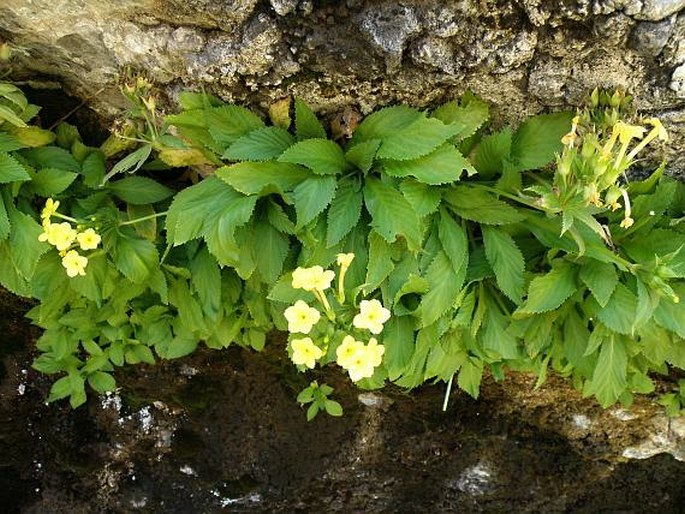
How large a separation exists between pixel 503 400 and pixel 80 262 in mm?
2305

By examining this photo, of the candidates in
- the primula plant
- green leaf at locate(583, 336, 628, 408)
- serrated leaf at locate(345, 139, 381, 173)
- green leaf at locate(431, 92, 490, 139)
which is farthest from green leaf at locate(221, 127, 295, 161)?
green leaf at locate(583, 336, 628, 408)

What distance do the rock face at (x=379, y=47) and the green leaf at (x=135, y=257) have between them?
0.64 m

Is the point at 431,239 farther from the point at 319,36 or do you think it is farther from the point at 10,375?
the point at 10,375

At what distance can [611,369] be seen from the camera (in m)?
3.09

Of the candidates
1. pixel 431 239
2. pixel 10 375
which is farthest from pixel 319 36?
pixel 10 375

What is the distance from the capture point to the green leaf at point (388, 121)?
9.48 feet

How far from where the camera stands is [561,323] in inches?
125

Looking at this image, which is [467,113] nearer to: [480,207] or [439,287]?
[480,207]

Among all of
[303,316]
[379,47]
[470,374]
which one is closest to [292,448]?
[470,374]

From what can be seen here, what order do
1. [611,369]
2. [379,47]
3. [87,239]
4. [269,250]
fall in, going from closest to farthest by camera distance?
[379,47] → [87,239] → [269,250] → [611,369]

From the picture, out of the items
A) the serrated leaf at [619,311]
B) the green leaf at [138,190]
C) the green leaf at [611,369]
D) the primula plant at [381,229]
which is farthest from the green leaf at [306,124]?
the green leaf at [611,369]

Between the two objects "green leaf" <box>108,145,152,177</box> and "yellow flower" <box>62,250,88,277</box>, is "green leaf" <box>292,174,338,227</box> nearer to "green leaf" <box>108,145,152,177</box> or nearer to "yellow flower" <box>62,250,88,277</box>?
"green leaf" <box>108,145,152,177</box>

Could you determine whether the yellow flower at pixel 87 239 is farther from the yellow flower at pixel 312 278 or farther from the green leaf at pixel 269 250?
the yellow flower at pixel 312 278

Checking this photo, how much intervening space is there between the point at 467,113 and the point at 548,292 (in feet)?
2.47
